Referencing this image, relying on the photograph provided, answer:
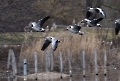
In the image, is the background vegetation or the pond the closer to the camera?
the pond

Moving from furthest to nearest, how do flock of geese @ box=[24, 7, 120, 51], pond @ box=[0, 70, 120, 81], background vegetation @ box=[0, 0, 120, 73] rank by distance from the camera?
background vegetation @ box=[0, 0, 120, 73] < pond @ box=[0, 70, 120, 81] < flock of geese @ box=[24, 7, 120, 51]

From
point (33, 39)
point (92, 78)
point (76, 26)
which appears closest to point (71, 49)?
point (33, 39)

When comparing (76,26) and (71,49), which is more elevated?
(76,26)

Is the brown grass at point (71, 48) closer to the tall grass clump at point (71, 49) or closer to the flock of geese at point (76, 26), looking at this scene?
the tall grass clump at point (71, 49)

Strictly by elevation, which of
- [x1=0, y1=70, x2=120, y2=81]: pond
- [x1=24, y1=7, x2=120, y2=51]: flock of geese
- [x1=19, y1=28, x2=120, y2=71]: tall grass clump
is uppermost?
[x1=24, y1=7, x2=120, y2=51]: flock of geese

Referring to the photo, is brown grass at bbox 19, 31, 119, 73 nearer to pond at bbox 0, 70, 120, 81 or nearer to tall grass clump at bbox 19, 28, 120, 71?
tall grass clump at bbox 19, 28, 120, 71

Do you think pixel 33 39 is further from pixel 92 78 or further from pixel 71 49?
pixel 92 78

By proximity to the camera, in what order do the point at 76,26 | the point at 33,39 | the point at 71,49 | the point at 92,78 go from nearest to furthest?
1. the point at 76,26
2. the point at 92,78
3. the point at 71,49
4. the point at 33,39

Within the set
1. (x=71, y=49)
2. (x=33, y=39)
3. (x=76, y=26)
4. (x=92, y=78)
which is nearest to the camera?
(x=76, y=26)

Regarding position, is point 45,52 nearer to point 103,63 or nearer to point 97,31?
point 103,63

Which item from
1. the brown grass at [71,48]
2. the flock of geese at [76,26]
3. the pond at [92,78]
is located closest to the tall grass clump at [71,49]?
the brown grass at [71,48]

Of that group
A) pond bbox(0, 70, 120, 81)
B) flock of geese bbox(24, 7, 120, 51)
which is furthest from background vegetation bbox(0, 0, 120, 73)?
pond bbox(0, 70, 120, 81)

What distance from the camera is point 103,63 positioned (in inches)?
1150

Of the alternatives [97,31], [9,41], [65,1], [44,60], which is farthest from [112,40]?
[65,1]
